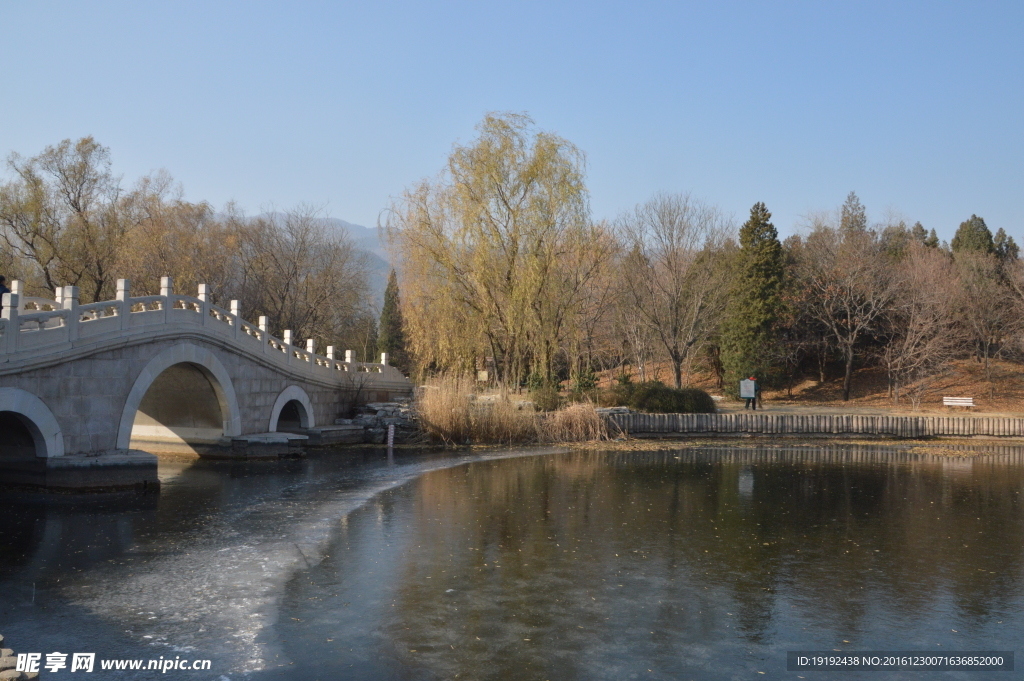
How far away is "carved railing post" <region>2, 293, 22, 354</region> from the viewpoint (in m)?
13.6

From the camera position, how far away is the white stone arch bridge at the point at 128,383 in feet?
47.2

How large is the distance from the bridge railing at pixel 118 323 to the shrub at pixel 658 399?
10.5 m

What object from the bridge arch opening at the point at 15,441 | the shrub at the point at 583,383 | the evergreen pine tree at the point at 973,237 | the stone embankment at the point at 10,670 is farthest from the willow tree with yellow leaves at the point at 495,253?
the evergreen pine tree at the point at 973,237

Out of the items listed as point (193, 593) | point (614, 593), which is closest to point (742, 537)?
→ point (614, 593)

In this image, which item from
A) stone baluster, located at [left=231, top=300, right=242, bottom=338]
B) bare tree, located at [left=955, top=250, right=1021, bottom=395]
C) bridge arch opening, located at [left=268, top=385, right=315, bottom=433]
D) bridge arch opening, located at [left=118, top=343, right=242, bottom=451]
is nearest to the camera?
bridge arch opening, located at [left=118, top=343, right=242, bottom=451]

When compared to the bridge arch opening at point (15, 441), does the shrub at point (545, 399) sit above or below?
above

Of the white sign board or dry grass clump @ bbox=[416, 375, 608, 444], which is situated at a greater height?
the white sign board

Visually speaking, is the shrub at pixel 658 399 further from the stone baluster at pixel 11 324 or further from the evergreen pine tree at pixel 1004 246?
the evergreen pine tree at pixel 1004 246

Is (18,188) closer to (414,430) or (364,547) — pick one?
(414,430)

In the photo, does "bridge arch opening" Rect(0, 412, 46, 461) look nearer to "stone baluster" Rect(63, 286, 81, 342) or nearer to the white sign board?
"stone baluster" Rect(63, 286, 81, 342)

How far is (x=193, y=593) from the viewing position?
9039 mm

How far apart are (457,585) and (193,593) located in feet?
10.1

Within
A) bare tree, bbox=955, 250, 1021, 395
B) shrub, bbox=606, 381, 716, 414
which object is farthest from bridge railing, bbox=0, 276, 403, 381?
bare tree, bbox=955, 250, 1021, 395

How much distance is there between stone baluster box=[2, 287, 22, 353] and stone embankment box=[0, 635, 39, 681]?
854 cm
